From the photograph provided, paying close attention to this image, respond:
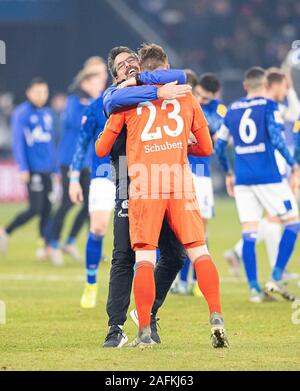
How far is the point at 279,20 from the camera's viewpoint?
31.8 m

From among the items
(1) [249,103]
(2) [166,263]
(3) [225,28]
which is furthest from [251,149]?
(3) [225,28]

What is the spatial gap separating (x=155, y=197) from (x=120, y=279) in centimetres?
69

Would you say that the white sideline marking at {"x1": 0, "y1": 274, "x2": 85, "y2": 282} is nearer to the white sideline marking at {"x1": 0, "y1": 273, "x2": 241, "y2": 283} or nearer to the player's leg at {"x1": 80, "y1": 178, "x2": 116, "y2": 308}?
the white sideline marking at {"x1": 0, "y1": 273, "x2": 241, "y2": 283}

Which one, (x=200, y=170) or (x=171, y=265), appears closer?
(x=171, y=265)

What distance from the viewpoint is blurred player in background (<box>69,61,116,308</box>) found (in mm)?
11477

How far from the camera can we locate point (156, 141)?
8.62 m

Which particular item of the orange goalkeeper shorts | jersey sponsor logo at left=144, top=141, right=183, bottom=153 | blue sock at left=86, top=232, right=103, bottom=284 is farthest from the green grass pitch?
jersey sponsor logo at left=144, top=141, right=183, bottom=153

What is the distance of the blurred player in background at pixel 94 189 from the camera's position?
37.7ft

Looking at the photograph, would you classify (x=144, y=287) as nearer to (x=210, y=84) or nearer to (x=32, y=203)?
(x=210, y=84)

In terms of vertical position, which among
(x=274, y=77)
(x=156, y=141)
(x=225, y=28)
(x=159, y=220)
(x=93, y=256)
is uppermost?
(x=225, y=28)

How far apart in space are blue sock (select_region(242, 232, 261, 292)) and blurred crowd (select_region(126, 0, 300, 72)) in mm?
17394
